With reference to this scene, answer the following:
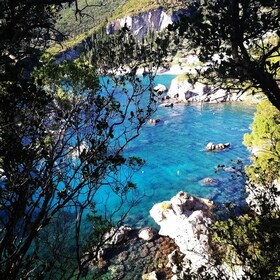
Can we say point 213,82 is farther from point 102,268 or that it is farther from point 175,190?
point 175,190

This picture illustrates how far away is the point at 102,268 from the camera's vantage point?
1794cm

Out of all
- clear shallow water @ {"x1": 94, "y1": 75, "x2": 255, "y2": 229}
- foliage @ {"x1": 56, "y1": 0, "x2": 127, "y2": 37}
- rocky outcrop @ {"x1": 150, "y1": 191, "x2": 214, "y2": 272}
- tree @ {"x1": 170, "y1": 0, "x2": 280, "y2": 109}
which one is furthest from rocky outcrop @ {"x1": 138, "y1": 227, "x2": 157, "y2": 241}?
tree @ {"x1": 170, "y1": 0, "x2": 280, "y2": 109}

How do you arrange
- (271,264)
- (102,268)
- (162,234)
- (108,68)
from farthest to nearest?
(162,234) < (102,268) < (108,68) < (271,264)

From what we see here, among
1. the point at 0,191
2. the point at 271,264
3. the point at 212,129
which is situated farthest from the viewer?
the point at 212,129

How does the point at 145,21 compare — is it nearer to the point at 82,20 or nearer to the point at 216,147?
the point at 216,147

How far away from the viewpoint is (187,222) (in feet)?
63.5

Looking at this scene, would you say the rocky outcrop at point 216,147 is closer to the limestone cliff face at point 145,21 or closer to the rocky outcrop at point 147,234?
the rocky outcrop at point 147,234

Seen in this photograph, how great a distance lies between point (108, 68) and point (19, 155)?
666 centimetres

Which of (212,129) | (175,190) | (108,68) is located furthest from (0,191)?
(212,129)

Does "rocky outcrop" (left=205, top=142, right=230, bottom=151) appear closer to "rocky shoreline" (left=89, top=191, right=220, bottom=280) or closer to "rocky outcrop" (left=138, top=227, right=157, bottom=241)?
"rocky shoreline" (left=89, top=191, right=220, bottom=280)

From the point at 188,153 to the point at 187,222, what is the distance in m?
18.2

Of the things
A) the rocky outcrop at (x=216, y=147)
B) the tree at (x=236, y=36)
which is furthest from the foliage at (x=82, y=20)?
the rocky outcrop at (x=216, y=147)

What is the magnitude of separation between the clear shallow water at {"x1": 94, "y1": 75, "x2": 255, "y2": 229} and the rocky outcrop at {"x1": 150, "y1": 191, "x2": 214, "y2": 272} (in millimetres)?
1559

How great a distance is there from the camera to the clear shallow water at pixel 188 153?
2689 centimetres
